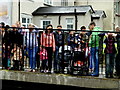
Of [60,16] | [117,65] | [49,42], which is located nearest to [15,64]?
[49,42]

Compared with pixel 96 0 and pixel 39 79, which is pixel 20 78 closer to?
pixel 39 79

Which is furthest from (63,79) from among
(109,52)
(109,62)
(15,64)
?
(15,64)

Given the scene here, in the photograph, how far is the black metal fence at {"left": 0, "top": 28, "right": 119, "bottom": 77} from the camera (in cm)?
716

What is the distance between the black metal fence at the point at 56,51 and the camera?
7156 millimetres

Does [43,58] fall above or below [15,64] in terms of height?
above

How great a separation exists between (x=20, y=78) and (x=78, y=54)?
1.80 meters

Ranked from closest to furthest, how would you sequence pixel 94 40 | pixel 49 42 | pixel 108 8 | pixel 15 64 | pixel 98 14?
pixel 94 40 < pixel 49 42 < pixel 15 64 < pixel 98 14 < pixel 108 8

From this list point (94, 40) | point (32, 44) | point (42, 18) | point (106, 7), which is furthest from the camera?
point (106, 7)

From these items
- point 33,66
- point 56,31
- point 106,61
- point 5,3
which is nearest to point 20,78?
point 33,66

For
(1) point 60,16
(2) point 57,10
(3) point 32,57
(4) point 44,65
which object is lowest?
(4) point 44,65

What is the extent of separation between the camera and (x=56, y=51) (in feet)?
24.6

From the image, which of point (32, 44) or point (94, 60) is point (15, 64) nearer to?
point (32, 44)

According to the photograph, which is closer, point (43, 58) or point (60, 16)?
point (43, 58)

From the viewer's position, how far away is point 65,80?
277 inches
